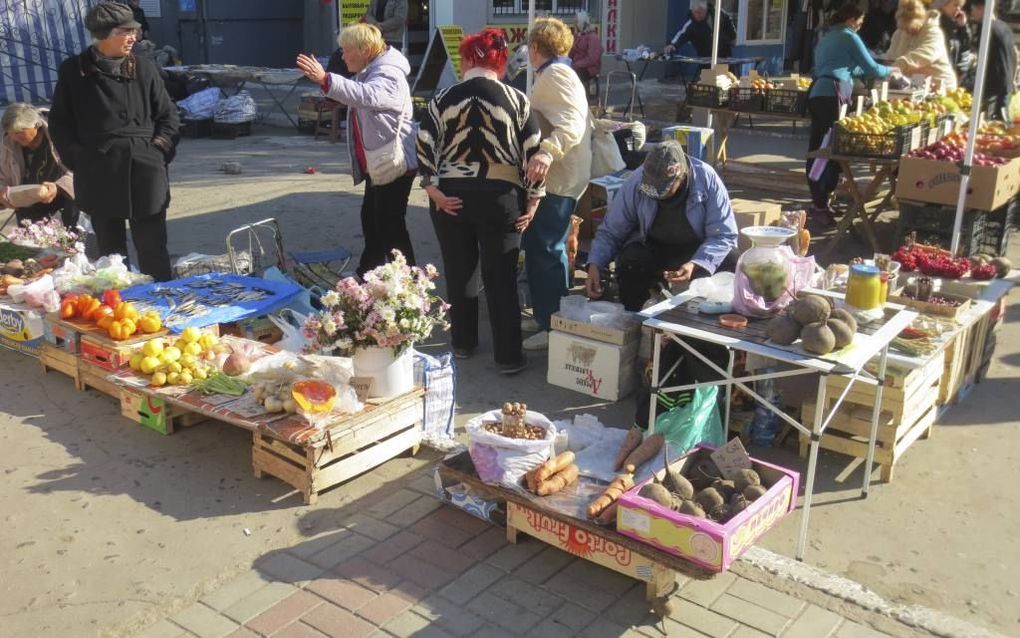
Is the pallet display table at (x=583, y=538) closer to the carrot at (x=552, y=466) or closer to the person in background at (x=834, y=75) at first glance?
the carrot at (x=552, y=466)

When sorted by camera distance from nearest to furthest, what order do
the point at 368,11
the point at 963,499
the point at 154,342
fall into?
the point at 963,499
the point at 154,342
the point at 368,11

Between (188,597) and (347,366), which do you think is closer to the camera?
(188,597)

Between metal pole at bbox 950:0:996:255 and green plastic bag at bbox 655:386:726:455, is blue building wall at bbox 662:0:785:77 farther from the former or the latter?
green plastic bag at bbox 655:386:726:455

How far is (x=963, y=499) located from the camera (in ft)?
14.4

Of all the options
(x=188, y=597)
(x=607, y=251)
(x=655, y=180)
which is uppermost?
(x=655, y=180)

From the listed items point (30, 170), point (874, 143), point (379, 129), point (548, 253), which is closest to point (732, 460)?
point (548, 253)

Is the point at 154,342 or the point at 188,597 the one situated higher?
the point at 154,342

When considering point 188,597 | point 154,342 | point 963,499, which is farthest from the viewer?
point 154,342

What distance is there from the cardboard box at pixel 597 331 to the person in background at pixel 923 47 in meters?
5.54

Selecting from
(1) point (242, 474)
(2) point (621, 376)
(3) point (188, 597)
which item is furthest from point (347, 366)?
(2) point (621, 376)

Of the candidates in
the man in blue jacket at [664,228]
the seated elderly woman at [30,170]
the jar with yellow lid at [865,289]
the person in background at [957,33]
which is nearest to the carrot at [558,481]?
the jar with yellow lid at [865,289]

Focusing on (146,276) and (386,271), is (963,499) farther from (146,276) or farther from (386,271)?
(146,276)

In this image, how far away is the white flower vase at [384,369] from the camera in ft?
14.9

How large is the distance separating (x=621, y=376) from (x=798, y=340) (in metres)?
1.63
